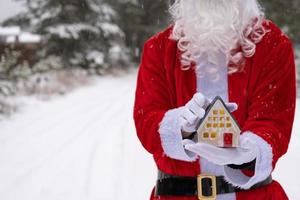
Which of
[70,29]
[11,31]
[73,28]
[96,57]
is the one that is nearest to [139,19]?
[96,57]

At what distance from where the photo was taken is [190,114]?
5.22ft

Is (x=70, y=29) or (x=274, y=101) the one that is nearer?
(x=274, y=101)

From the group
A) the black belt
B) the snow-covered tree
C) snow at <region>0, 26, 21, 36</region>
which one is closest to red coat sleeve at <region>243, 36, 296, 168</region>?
the black belt

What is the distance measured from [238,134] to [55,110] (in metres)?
9.42

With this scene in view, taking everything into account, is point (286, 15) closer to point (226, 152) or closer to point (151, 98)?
point (151, 98)

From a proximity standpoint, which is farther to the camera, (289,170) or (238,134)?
(289,170)

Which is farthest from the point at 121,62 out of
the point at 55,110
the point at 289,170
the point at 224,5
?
the point at 224,5

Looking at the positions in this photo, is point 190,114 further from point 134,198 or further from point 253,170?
point 134,198

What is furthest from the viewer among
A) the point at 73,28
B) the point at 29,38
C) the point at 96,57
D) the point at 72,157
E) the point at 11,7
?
the point at 11,7

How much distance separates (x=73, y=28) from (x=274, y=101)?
16617mm

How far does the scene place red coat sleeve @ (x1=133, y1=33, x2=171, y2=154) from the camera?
5.84 feet

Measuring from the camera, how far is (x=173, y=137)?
1.70 m

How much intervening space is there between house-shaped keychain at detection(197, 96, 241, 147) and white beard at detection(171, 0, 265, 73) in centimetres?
33

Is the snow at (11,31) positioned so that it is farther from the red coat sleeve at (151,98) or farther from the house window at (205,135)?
the house window at (205,135)
